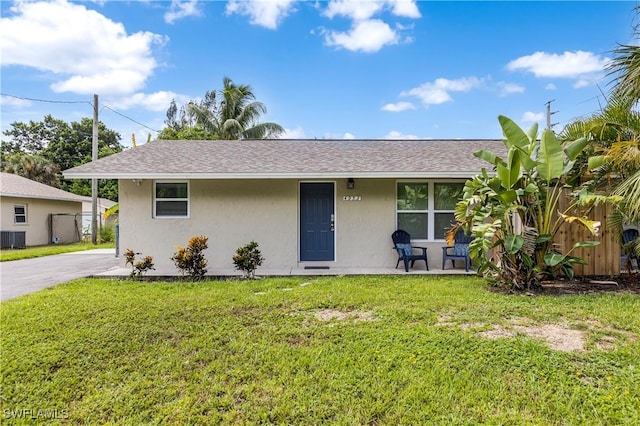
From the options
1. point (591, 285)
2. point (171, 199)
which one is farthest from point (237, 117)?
point (591, 285)

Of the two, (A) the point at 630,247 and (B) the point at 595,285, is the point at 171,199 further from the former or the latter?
(A) the point at 630,247

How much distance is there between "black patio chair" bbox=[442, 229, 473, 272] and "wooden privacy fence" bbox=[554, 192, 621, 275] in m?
1.85

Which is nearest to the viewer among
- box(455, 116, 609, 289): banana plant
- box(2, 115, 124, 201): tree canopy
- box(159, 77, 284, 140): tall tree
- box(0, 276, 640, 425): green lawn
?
box(0, 276, 640, 425): green lawn

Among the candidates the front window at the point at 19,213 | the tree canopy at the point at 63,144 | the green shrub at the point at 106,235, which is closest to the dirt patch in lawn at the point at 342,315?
the green shrub at the point at 106,235

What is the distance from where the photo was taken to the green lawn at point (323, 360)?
2854mm

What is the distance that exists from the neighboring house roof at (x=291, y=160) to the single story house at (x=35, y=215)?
1004 centimetres

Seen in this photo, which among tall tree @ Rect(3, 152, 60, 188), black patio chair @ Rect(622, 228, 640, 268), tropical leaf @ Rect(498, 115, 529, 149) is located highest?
tall tree @ Rect(3, 152, 60, 188)

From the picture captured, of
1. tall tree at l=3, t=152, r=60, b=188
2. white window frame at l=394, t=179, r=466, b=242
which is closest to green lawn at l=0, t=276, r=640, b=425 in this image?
white window frame at l=394, t=179, r=466, b=242

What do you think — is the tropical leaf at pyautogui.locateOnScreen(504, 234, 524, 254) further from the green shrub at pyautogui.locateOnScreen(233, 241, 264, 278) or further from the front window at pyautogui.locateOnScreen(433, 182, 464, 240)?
the green shrub at pyautogui.locateOnScreen(233, 241, 264, 278)

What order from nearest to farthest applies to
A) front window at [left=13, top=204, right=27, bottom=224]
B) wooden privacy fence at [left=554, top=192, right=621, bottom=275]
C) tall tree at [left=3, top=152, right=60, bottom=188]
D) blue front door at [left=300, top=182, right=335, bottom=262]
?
1. wooden privacy fence at [left=554, top=192, right=621, bottom=275]
2. blue front door at [left=300, top=182, right=335, bottom=262]
3. front window at [left=13, top=204, right=27, bottom=224]
4. tall tree at [left=3, top=152, right=60, bottom=188]

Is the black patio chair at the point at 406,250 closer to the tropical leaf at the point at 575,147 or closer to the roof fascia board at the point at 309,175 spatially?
the roof fascia board at the point at 309,175

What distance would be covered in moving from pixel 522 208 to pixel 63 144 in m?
36.4

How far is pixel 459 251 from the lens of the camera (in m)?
8.59

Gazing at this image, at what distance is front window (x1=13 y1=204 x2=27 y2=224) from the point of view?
53.1 feet
